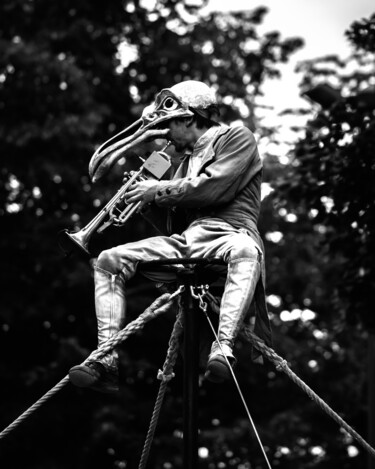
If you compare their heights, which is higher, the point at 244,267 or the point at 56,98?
the point at 56,98

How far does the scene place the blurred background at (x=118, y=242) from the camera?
47.6ft

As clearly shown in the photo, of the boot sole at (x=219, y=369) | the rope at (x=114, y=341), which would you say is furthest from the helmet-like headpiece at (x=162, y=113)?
the boot sole at (x=219, y=369)

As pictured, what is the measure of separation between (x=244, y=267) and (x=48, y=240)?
30.9 ft

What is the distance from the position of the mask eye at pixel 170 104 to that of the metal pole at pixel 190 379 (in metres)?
1.01

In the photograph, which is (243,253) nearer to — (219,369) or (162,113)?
(219,369)

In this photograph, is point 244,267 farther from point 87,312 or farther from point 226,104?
point 226,104

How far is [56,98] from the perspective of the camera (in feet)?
48.5

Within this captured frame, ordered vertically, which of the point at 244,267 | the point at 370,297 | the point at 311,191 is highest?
the point at 311,191

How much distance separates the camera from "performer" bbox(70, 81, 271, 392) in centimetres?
570

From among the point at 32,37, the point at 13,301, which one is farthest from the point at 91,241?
the point at 32,37

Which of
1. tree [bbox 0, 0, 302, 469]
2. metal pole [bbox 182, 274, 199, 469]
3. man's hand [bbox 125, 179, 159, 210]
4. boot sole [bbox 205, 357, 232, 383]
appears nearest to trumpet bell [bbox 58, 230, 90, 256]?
man's hand [bbox 125, 179, 159, 210]

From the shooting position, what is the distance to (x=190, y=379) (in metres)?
5.80

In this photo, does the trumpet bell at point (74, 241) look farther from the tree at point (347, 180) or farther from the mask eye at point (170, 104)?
the tree at point (347, 180)

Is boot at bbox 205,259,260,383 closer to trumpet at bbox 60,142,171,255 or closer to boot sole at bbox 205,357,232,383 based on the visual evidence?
boot sole at bbox 205,357,232,383
